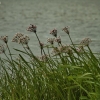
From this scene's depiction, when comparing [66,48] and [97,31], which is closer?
[66,48]

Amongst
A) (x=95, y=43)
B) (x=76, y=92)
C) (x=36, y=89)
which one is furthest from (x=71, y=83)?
(x=95, y=43)

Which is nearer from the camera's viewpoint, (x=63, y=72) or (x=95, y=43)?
(x=63, y=72)

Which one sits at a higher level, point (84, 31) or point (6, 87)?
point (84, 31)

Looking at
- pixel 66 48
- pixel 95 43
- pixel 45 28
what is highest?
pixel 45 28

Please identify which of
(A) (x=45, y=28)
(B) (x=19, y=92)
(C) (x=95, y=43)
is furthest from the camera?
(A) (x=45, y=28)

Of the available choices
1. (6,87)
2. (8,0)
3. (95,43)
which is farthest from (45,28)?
(8,0)

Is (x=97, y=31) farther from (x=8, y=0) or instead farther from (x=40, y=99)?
(x=8, y=0)

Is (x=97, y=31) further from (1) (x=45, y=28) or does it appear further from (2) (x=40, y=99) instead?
(2) (x=40, y=99)

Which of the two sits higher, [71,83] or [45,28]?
[45,28]

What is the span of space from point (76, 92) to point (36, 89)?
0.70ft

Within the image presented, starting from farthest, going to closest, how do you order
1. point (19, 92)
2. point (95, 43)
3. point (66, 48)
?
point (95, 43) < point (19, 92) < point (66, 48)

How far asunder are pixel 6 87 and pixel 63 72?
0.37 meters

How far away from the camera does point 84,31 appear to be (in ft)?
26.1

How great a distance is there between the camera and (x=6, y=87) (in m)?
2.29
